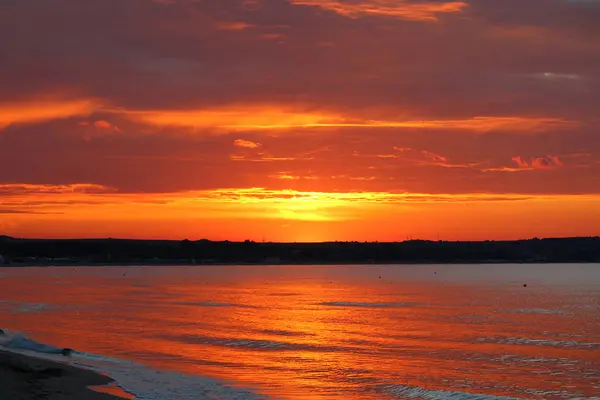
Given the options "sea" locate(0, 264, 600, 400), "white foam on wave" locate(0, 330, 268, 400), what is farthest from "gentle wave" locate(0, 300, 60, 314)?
"white foam on wave" locate(0, 330, 268, 400)

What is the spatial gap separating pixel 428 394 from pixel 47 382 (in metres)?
14.5

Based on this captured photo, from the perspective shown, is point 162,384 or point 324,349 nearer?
point 162,384

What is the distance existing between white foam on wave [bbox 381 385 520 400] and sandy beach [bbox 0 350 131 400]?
10835mm

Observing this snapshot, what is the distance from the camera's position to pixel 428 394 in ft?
107

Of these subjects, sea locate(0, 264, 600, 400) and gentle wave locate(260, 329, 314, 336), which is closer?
sea locate(0, 264, 600, 400)

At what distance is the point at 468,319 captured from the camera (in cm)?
7188

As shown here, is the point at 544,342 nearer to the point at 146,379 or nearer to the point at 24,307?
the point at 146,379

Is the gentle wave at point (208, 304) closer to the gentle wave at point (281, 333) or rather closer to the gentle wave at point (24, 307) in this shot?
the gentle wave at point (24, 307)

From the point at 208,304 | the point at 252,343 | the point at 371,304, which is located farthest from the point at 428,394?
the point at 371,304

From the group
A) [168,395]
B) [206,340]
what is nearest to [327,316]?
[206,340]


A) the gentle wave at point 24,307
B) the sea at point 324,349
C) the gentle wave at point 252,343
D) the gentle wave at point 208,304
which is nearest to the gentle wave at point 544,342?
the sea at point 324,349

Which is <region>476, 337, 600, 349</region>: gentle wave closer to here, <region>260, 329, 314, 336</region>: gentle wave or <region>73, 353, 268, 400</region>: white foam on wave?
<region>260, 329, 314, 336</region>: gentle wave

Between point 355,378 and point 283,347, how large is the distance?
12.5 meters

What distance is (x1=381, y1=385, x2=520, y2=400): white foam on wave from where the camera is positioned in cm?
3206
